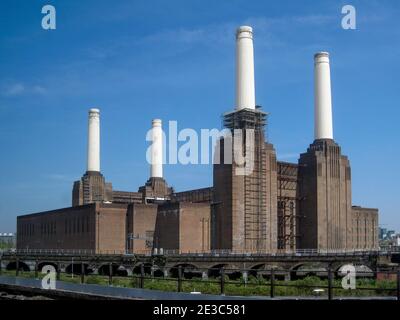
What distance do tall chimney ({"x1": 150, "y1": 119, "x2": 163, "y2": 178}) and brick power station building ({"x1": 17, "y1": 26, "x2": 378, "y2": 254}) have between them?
918 centimetres

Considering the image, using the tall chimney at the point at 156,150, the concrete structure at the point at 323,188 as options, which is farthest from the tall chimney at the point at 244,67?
the tall chimney at the point at 156,150

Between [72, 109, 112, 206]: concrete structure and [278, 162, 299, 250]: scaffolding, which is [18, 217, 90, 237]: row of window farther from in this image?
[278, 162, 299, 250]: scaffolding

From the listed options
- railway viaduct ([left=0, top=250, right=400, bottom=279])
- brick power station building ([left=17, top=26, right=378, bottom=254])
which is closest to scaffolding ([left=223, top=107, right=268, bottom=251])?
brick power station building ([left=17, top=26, right=378, bottom=254])

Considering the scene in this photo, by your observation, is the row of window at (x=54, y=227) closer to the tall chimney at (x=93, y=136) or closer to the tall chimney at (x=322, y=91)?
the tall chimney at (x=93, y=136)

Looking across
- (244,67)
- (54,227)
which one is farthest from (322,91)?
(54,227)

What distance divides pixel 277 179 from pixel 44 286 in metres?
66.9

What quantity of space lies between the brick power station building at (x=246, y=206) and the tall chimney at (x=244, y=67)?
0.13 m

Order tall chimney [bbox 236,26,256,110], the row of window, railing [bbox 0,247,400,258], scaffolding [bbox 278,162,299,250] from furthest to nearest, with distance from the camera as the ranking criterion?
the row of window < scaffolding [bbox 278,162,299,250] < tall chimney [bbox 236,26,256,110] < railing [bbox 0,247,400,258]

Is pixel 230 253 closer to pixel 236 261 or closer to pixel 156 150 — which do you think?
pixel 236 261

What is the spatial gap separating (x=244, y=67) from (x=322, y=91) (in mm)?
12457

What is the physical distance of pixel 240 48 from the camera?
7738cm

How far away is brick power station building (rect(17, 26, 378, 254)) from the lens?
79812 mm

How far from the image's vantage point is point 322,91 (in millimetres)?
82562

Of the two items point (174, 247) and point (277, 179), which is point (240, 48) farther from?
point (174, 247)
